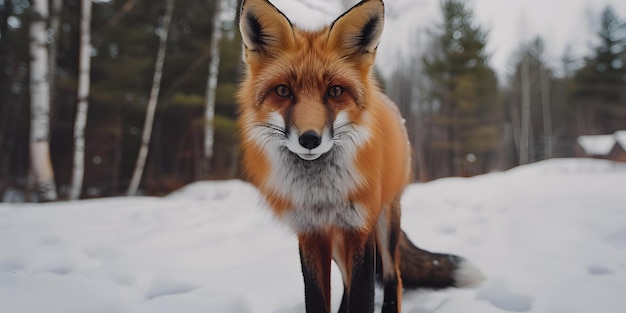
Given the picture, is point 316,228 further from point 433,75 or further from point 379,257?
point 433,75

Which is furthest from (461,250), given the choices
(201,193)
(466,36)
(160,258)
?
(466,36)

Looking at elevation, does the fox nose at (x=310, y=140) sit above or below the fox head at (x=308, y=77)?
below

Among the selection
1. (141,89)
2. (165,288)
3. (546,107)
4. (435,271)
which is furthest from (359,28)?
(546,107)

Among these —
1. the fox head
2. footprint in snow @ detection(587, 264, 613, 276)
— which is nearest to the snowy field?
footprint in snow @ detection(587, 264, 613, 276)

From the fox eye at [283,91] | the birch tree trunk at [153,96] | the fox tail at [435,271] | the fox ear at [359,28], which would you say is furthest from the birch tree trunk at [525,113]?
the fox eye at [283,91]

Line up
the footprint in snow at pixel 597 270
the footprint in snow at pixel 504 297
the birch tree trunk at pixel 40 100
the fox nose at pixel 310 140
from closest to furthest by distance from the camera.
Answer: the fox nose at pixel 310 140 < the footprint in snow at pixel 504 297 < the footprint in snow at pixel 597 270 < the birch tree trunk at pixel 40 100

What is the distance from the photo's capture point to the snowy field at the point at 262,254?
1499 mm

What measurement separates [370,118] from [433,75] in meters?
10.1

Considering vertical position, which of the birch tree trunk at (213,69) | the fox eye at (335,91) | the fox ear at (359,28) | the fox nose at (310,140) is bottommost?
the fox nose at (310,140)

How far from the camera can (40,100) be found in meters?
4.57

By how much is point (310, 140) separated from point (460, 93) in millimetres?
10313

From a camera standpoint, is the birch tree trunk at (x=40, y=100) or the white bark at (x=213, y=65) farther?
the white bark at (x=213, y=65)

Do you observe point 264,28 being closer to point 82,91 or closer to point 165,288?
point 165,288

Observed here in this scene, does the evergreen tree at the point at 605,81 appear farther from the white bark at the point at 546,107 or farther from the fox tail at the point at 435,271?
the fox tail at the point at 435,271
